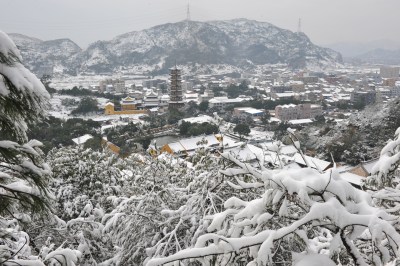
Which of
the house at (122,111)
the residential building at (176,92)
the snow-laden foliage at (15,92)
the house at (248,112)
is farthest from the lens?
the residential building at (176,92)

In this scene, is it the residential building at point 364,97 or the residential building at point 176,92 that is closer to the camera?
the residential building at point 176,92

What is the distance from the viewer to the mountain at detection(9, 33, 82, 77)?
315 feet

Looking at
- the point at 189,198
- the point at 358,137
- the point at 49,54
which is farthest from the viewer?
the point at 49,54

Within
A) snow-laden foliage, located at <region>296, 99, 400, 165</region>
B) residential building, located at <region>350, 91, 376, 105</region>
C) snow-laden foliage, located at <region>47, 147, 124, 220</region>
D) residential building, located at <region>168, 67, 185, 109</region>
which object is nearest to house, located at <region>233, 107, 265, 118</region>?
residential building, located at <region>168, 67, 185, 109</region>

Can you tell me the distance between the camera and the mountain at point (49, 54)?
96.0 meters

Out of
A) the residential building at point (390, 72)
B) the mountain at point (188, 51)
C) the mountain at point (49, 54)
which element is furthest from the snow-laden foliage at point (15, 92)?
the residential building at point (390, 72)

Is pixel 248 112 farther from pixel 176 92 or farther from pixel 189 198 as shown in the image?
pixel 189 198

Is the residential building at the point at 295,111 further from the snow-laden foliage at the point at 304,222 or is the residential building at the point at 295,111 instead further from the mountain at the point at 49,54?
the mountain at the point at 49,54

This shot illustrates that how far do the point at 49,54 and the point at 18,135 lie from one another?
12001cm

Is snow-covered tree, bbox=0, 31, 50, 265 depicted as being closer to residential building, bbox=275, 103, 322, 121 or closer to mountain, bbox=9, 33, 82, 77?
residential building, bbox=275, 103, 322, 121

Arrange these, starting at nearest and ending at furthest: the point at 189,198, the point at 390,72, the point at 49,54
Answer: the point at 189,198 < the point at 390,72 < the point at 49,54

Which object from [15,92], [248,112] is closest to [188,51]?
[248,112]

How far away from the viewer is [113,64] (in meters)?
106

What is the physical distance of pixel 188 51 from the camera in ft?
355
